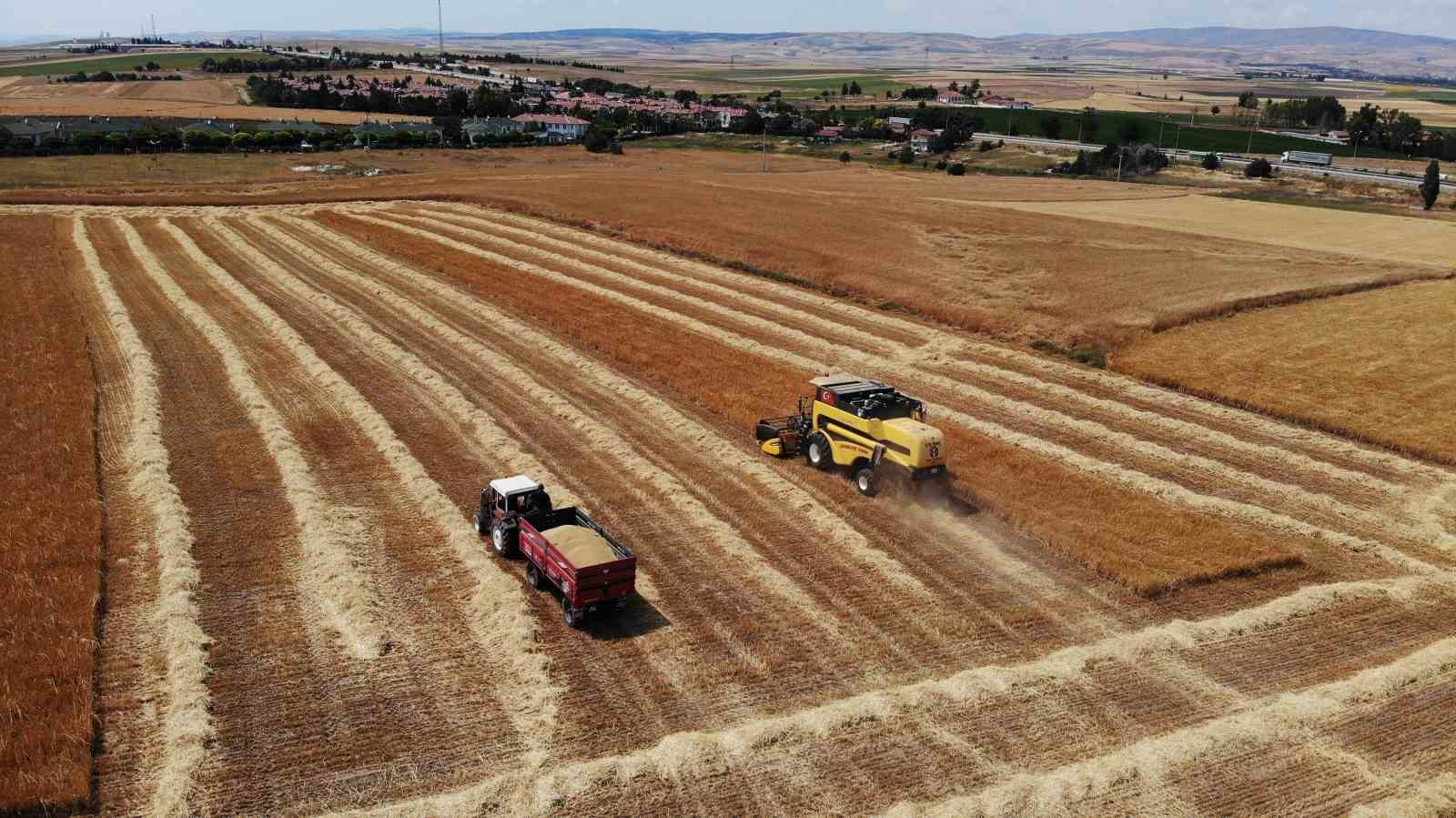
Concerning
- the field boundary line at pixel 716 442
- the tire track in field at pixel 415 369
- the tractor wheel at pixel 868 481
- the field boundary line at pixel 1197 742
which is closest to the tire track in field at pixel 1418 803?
the field boundary line at pixel 1197 742

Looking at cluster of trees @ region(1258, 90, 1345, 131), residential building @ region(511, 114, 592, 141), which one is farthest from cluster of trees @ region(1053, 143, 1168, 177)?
cluster of trees @ region(1258, 90, 1345, 131)

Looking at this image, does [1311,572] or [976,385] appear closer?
[1311,572]

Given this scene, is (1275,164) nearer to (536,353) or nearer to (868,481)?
(536,353)

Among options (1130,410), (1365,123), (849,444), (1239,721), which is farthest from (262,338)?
(1365,123)

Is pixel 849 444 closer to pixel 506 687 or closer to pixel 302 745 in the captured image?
pixel 506 687

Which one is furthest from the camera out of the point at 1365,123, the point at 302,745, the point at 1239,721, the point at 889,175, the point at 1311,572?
the point at 1365,123

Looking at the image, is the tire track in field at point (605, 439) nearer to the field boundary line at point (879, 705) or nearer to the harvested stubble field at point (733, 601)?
the harvested stubble field at point (733, 601)

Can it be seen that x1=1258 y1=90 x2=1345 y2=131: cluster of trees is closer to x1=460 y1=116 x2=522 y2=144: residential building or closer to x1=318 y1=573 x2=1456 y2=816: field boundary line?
x1=460 y1=116 x2=522 y2=144: residential building
